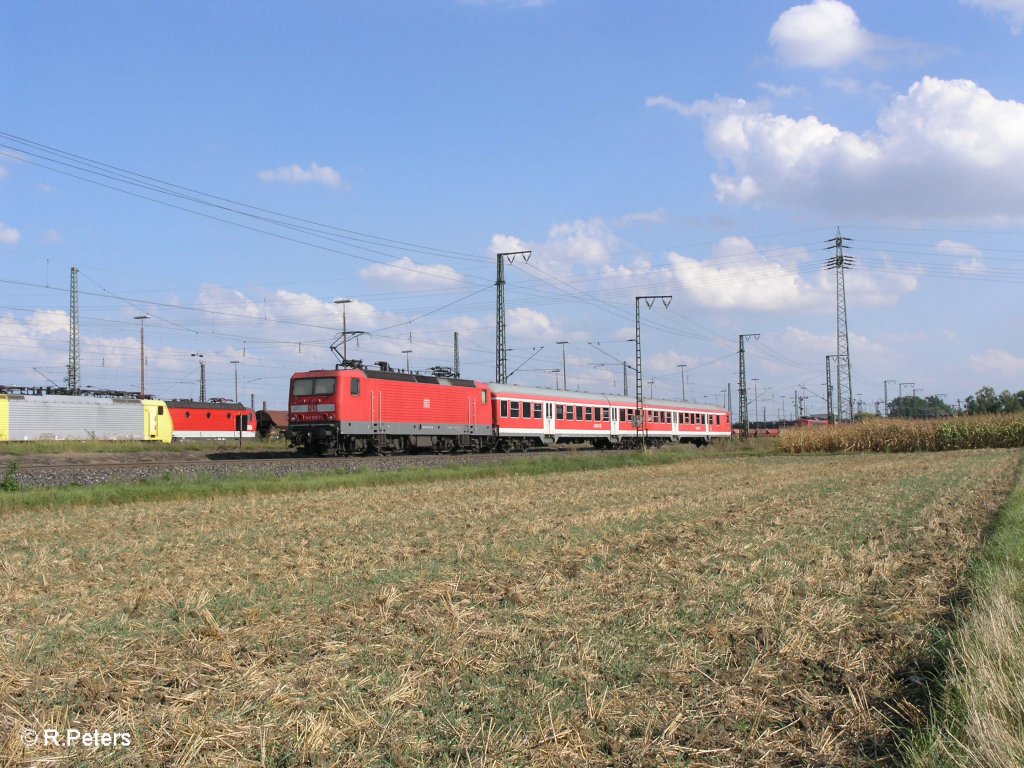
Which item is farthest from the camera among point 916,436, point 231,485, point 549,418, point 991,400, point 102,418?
point 991,400

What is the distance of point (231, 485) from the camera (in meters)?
19.7

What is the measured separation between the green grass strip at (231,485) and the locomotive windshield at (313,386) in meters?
8.09

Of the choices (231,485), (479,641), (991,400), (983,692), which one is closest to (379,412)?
(231,485)

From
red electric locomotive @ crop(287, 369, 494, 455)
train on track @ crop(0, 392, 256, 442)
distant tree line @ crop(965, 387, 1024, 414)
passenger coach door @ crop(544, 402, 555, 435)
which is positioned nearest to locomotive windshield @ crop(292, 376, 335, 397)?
red electric locomotive @ crop(287, 369, 494, 455)

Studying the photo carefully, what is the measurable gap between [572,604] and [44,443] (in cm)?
4126

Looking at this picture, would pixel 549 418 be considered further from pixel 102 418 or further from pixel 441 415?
pixel 102 418

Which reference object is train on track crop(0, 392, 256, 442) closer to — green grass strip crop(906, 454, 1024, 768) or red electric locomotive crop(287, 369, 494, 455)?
red electric locomotive crop(287, 369, 494, 455)

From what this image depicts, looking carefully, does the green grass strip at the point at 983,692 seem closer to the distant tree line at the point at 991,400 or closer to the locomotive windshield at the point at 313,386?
the locomotive windshield at the point at 313,386

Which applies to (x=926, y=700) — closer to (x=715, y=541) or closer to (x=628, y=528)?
(x=715, y=541)

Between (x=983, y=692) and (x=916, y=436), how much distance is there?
4659 cm

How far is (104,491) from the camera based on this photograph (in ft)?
58.8

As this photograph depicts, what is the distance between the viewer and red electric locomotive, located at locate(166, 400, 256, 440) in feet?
191

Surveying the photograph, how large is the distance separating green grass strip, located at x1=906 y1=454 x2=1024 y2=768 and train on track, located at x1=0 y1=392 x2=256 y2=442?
36.7 m

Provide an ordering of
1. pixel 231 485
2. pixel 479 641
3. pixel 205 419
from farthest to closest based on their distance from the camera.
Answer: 1. pixel 205 419
2. pixel 231 485
3. pixel 479 641
